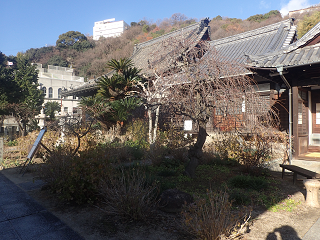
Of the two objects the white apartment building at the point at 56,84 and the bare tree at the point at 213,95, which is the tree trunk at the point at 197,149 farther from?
the white apartment building at the point at 56,84

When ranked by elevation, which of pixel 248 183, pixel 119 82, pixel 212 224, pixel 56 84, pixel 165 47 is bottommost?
pixel 248 183

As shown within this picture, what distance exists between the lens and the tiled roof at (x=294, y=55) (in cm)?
722

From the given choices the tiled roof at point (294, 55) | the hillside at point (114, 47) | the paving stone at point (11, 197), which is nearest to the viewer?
the paving stone at point (11, 197)

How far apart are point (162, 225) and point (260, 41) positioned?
12.7 meters

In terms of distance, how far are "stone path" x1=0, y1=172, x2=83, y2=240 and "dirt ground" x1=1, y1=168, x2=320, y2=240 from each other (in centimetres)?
15

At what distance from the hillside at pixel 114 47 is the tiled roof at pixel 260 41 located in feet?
86.1

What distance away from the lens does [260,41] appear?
13.4 meters

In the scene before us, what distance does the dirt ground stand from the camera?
340 centimetres

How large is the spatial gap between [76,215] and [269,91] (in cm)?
916

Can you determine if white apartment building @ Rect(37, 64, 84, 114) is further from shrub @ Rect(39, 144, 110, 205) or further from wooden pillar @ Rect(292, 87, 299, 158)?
shrub @ Rect(39, 144, 110, 205)

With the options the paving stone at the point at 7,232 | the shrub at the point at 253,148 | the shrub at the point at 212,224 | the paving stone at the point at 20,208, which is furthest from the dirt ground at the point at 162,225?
the shrub at the point at 253,148

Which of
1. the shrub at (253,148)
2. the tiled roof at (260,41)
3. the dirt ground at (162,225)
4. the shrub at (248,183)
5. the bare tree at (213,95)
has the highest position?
the tiled roof at (260,41)

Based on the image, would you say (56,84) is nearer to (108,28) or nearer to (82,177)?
(82,177)

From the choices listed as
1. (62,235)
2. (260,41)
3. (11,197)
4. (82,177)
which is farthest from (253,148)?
(260,41)
